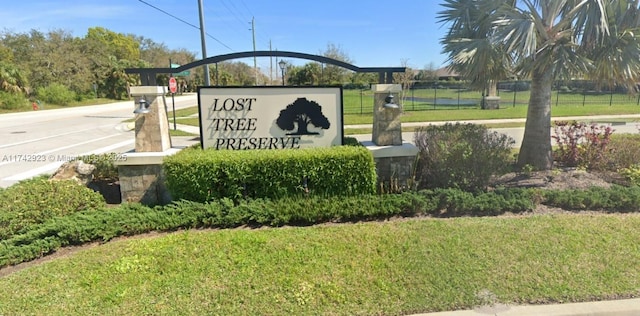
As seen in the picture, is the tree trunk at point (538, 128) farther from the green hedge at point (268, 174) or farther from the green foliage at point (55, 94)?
the green foliage at point (55, 94)

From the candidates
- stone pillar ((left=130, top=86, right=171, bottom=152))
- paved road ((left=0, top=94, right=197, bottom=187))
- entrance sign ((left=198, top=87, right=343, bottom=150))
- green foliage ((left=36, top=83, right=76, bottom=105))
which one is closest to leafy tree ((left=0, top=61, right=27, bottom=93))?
green foliage ((left=36, top=83, right=76, bottom=105))

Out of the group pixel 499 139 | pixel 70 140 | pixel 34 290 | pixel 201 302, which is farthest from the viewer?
pixel 70 140

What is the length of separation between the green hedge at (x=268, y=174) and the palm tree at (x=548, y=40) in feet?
8.93

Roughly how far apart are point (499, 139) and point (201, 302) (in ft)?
16.2

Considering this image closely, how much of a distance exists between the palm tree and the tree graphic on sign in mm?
2478

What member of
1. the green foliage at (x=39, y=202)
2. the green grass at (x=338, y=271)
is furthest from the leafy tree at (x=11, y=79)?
the green grass at (x=338, y=271)

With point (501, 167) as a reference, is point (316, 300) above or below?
below

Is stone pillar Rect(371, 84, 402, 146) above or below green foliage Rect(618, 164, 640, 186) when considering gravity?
above

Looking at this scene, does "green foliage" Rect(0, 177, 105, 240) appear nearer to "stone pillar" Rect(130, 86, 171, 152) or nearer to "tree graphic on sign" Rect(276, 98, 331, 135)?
"stone pillar" Rect(130, 86, 171, 152)

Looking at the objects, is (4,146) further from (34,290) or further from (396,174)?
(396,174)

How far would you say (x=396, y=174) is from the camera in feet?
16.8

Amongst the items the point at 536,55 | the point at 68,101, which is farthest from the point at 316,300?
the point at 68,101

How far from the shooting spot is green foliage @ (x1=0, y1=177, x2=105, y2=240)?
3.76 m

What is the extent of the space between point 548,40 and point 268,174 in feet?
16.4
